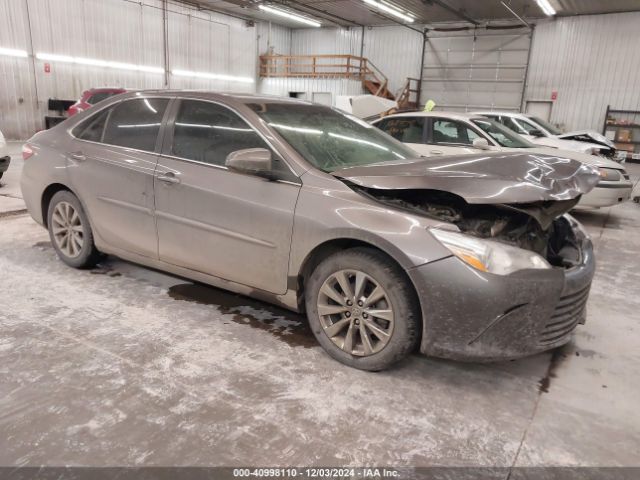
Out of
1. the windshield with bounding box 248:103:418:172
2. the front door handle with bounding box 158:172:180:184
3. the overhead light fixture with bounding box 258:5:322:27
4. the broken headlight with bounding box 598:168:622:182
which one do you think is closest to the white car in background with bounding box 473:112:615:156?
the broken headlight with bounding box 598:168:622:182

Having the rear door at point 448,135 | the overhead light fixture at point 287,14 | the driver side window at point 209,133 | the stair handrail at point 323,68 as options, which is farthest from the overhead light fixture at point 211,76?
the driver side window at point 209,133

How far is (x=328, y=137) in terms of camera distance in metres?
3.14

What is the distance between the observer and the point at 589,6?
635 inches

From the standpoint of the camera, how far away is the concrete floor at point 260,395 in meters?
1.96

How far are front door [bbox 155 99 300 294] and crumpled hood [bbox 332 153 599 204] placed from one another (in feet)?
1.59

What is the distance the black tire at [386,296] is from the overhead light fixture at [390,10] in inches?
626

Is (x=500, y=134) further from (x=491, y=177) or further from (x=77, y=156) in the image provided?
(x=77, y=156)

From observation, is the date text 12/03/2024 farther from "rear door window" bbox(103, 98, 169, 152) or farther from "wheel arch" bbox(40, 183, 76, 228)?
"wheel arch" bbox(40, 183, 76, 228)

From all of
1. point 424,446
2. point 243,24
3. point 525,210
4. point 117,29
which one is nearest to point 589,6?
point 243,24

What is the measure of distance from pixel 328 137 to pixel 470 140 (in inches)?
Result: 176

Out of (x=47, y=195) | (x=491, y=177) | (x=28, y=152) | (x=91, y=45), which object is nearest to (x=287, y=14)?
(x=91, y=45)

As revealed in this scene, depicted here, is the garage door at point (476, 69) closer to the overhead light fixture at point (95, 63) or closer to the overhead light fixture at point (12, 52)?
the overhead light fixture at point (95, 63)

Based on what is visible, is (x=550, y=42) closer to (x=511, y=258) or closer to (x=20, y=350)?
(x=511, y=258)

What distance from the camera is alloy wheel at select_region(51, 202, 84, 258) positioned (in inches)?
149
